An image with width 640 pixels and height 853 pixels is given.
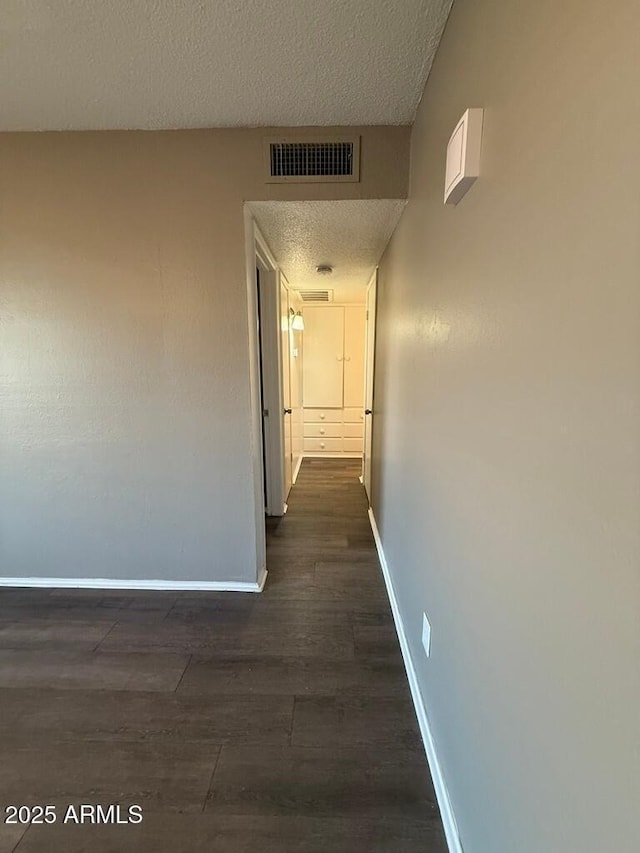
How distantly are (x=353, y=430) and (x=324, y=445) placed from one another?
47 cm

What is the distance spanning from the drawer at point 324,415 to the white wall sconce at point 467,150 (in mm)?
4537

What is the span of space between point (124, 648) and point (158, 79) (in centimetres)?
258

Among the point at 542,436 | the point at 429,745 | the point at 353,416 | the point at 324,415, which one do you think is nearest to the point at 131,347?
the point at 542,436

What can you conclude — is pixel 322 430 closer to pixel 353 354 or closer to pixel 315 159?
pixel 353 354

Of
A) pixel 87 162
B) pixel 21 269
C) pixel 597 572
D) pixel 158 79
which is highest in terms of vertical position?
pixel 158 79

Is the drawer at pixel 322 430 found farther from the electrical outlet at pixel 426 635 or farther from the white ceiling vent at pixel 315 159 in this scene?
the electrical outlet at pixel 426 635

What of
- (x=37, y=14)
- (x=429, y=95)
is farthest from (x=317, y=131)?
(x=37, y=14)

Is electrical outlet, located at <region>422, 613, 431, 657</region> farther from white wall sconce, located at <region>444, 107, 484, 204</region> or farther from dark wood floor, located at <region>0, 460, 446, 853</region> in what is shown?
white wall sconce, located at <region>444, 107, 484, 204</region>

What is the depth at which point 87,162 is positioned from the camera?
6.88ft

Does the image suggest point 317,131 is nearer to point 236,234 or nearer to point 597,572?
point 236,234

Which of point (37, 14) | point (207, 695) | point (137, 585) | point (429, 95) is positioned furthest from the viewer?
point (137, 585)

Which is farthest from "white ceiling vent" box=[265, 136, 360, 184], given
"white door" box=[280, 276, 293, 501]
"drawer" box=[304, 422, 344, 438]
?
"drawer" box=[304, 422, 344, 438]

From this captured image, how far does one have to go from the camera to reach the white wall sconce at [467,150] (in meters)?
0.99

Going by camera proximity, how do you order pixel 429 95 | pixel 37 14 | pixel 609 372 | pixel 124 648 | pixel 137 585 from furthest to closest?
pixel 137 585 < pixel 124 648 < pixel 429 95 < pixel 37 14 < pixel 609 372
